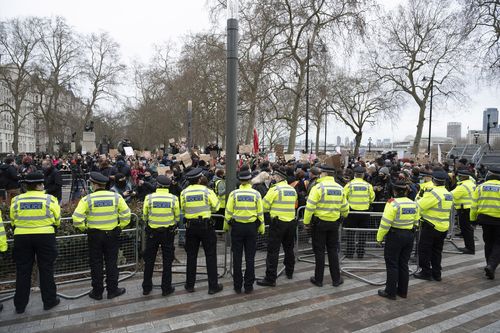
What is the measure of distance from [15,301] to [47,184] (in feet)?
19.9

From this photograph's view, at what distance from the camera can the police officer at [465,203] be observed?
787 cm

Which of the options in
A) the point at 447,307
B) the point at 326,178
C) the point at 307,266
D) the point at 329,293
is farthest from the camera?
the point at 307,266

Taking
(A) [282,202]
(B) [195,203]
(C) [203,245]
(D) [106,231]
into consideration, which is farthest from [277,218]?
(D) [106,231]

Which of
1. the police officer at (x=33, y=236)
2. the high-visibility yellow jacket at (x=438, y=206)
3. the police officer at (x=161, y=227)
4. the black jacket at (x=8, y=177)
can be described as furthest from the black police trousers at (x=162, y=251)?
the black jacket at (x=8, y=177)

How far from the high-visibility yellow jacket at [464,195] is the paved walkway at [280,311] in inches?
86.2

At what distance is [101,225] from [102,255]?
531 mm

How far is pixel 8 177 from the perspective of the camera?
1134cm

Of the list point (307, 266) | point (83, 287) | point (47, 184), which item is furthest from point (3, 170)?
point (307, 266)

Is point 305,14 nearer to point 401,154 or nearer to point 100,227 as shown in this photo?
point 401,154

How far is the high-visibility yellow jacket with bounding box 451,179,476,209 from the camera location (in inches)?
309

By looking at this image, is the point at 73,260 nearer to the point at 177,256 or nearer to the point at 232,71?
the point at 177,256

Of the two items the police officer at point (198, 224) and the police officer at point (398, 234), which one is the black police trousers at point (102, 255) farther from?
the police officer at point (398, 234)

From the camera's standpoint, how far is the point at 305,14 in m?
23.2

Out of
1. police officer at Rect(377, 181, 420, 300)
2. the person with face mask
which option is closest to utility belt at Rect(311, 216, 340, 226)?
police officer at Rect(377, 181, 420, 300)
